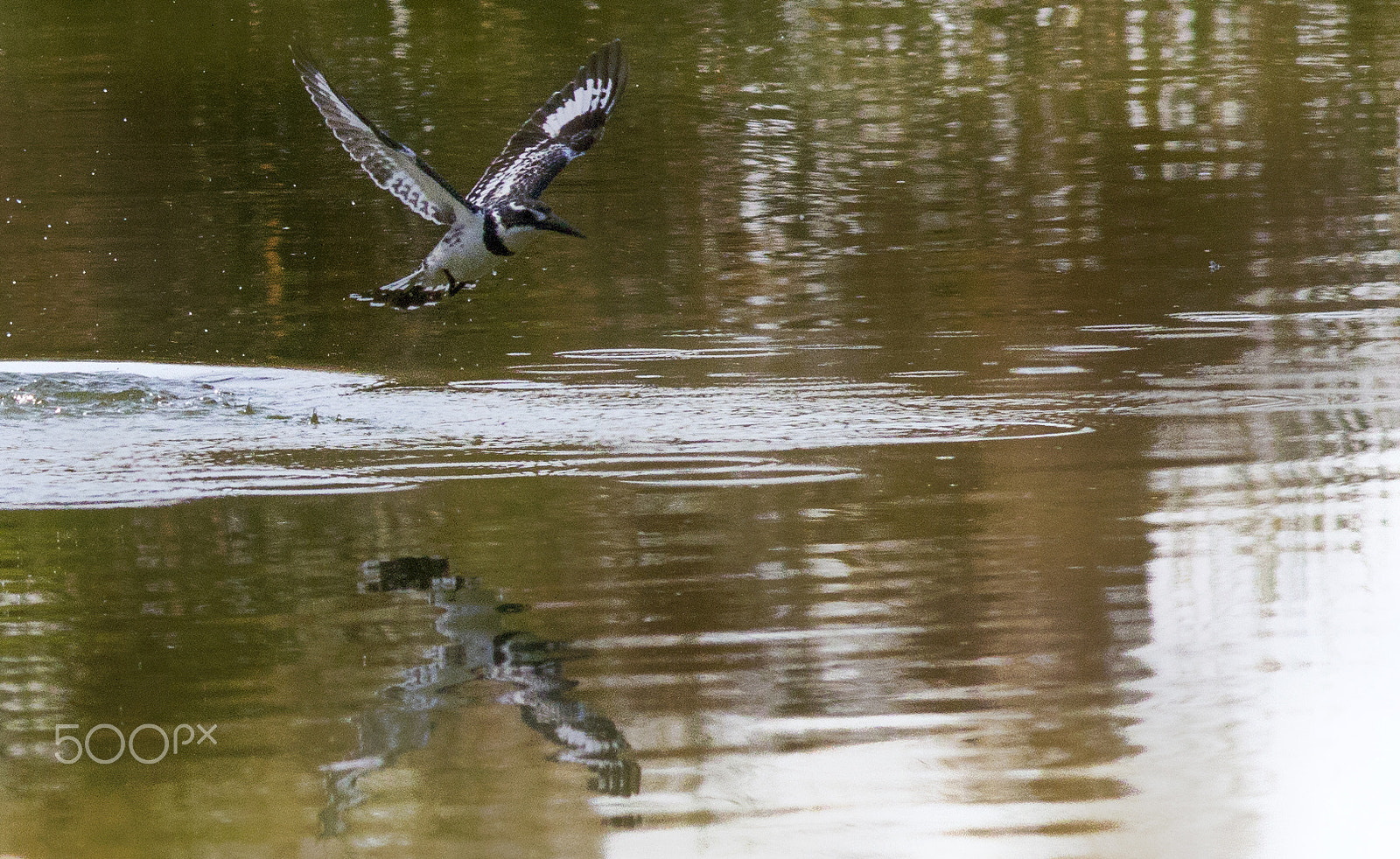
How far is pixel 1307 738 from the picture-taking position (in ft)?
15.6

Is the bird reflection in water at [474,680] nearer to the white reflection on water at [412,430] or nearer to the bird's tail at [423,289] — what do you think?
the white reflection on water at [412,430]

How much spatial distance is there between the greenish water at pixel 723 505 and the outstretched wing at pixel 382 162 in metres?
0.88

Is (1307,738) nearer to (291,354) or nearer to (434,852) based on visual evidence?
(434,852)

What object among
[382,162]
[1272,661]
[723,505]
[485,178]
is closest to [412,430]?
[382,162]

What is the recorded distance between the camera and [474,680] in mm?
5176

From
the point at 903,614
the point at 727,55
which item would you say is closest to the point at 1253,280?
the point at 903,614

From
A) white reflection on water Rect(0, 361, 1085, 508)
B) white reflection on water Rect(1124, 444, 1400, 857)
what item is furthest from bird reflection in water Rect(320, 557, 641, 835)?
white reflection on water Rect(0, 361, 1085, 508)

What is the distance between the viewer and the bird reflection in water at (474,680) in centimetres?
457

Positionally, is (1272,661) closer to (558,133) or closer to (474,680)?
(474,680)

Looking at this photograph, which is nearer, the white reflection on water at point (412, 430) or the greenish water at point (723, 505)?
the greenish water at point (723, 505)

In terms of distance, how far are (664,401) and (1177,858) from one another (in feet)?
14.6

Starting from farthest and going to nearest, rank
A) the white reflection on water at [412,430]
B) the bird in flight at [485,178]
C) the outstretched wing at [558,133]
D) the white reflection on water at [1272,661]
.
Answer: the outstretched wing at [558,133] → the bird in flight at [485,178] → the white reflection on water at [412,430] → the white reflection on water at [1272,661]

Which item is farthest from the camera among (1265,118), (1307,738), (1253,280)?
(1265,118)

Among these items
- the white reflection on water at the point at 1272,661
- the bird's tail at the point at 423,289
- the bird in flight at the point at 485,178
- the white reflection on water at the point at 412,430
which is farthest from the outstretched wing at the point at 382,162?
the white reflection on water at the point at 1272,661
